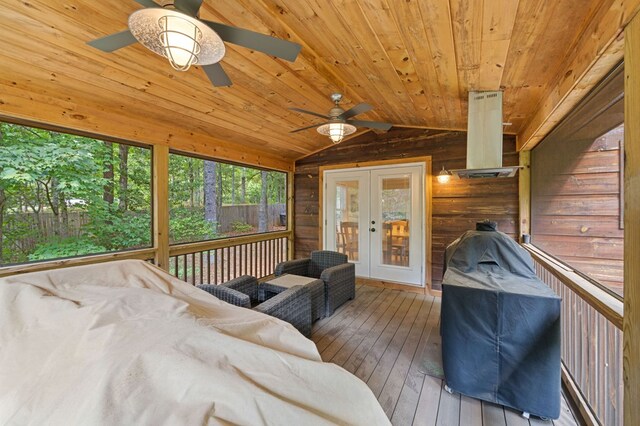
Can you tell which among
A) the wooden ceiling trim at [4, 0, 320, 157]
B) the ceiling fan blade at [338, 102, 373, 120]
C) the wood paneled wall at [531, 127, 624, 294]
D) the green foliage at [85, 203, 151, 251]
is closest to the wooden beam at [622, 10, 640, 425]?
the wood paneled wall at [531, 127, 624, 294]

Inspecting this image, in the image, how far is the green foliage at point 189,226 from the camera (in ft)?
13.1

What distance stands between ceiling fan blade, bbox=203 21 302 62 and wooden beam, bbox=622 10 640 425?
1.42 metres

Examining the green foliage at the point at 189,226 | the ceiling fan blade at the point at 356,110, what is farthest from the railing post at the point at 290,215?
the ceiling fan blade at the point at 356,110

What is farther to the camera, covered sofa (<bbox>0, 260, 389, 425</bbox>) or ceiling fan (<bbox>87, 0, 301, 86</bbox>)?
ceiling fan (<bbox>87, 0, 301, 86</bbox>)

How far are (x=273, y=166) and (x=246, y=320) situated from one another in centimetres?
417

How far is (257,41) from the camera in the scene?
1.38 meters

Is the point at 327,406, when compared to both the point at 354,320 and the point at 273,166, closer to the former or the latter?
the point at 354,320

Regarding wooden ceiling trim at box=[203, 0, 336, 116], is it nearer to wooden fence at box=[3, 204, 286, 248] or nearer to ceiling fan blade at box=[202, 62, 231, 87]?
ceiling fan blade at box=[202, 62, 231, 87]

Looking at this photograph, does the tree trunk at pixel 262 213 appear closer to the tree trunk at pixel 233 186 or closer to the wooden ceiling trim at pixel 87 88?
the tree trunk at pixel 233 186

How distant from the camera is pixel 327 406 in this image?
0.74m

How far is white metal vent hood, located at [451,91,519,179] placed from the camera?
2465 millimetres

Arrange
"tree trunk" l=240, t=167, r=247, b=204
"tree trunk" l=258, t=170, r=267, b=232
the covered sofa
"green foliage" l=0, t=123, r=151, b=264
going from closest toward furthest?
the covered sofa < "green foliage" l=0, t=123, r=151, b=264 < "tree trunk" l=240, t=167, r=247, b=204 < "tree trunk" l=258, t=170, r=267, b=232

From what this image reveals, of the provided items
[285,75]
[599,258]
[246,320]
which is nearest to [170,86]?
[285,75]

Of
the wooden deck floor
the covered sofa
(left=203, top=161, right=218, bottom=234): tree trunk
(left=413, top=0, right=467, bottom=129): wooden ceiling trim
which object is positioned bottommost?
the wooden deck floor
